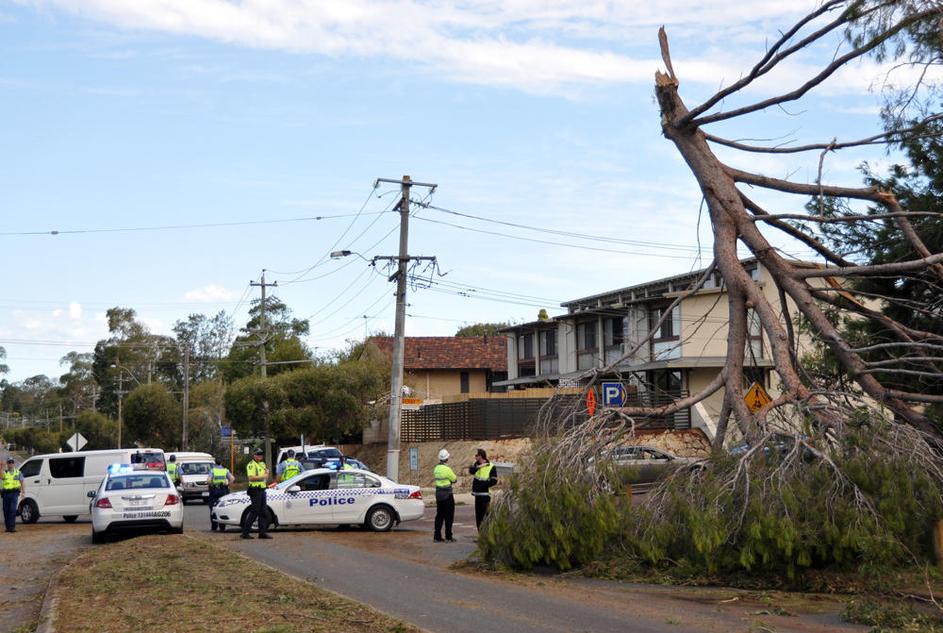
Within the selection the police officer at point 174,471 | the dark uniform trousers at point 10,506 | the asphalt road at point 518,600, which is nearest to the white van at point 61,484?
the dark uniform trousers at point 10,506

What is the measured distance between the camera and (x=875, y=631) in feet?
31.4

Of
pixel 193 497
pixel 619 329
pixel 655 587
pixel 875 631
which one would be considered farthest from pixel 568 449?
pixel 619 329

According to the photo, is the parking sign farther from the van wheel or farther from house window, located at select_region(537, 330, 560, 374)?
house window, located at select_region(537, 330, 560, 374)

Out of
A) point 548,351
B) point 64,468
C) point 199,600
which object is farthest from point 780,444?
point 548,351

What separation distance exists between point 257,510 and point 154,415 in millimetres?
53090

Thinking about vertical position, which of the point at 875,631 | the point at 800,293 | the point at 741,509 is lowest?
the point at 875,631

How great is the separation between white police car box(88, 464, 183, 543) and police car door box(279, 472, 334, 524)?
220 centimetres

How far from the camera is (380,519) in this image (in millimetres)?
23078

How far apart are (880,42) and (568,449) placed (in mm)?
6528

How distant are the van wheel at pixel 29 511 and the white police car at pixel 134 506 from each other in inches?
316

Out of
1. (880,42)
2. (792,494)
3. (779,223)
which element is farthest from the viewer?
(779,223)

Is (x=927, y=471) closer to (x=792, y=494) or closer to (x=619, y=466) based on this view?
(x=792, y=494)

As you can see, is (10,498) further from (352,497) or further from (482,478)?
(482,478)

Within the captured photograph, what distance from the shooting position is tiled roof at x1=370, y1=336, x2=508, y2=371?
208 ft
